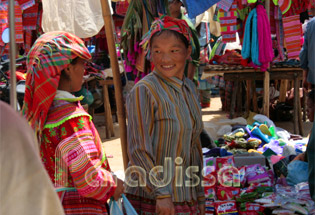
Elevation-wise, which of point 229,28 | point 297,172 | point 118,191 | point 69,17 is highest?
point 69,17

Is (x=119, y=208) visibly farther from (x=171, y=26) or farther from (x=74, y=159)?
(x=171, y=26)

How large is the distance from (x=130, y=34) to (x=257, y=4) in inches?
139

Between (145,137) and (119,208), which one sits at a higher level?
(145,137)

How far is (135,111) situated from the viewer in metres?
2.10

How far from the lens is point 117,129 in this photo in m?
9.02

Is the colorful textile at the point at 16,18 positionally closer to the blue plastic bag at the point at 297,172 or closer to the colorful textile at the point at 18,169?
the blue plastic bag at the point at 297,172

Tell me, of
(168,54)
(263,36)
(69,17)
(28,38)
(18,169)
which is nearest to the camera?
(18,169)

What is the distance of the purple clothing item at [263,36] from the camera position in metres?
6.52

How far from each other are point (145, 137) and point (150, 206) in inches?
15.1

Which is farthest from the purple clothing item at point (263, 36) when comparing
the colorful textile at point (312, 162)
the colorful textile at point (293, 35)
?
the colorful textile at point (312, 162)

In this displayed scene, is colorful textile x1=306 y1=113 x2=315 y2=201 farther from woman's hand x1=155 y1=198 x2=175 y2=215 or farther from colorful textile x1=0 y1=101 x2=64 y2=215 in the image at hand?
colorful textile x1=0 y1=101 x2=64 y2=215

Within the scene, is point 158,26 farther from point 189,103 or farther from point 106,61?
point 106,61

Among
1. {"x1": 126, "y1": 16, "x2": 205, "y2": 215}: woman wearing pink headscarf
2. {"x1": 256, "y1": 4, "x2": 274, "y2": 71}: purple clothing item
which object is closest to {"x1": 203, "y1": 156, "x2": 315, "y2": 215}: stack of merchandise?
{"x1": 126, "y1": 16, "x2": 205, "y2": 215}: woman wearing pink headscarf

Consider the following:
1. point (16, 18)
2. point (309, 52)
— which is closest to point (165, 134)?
point (309, 52)
